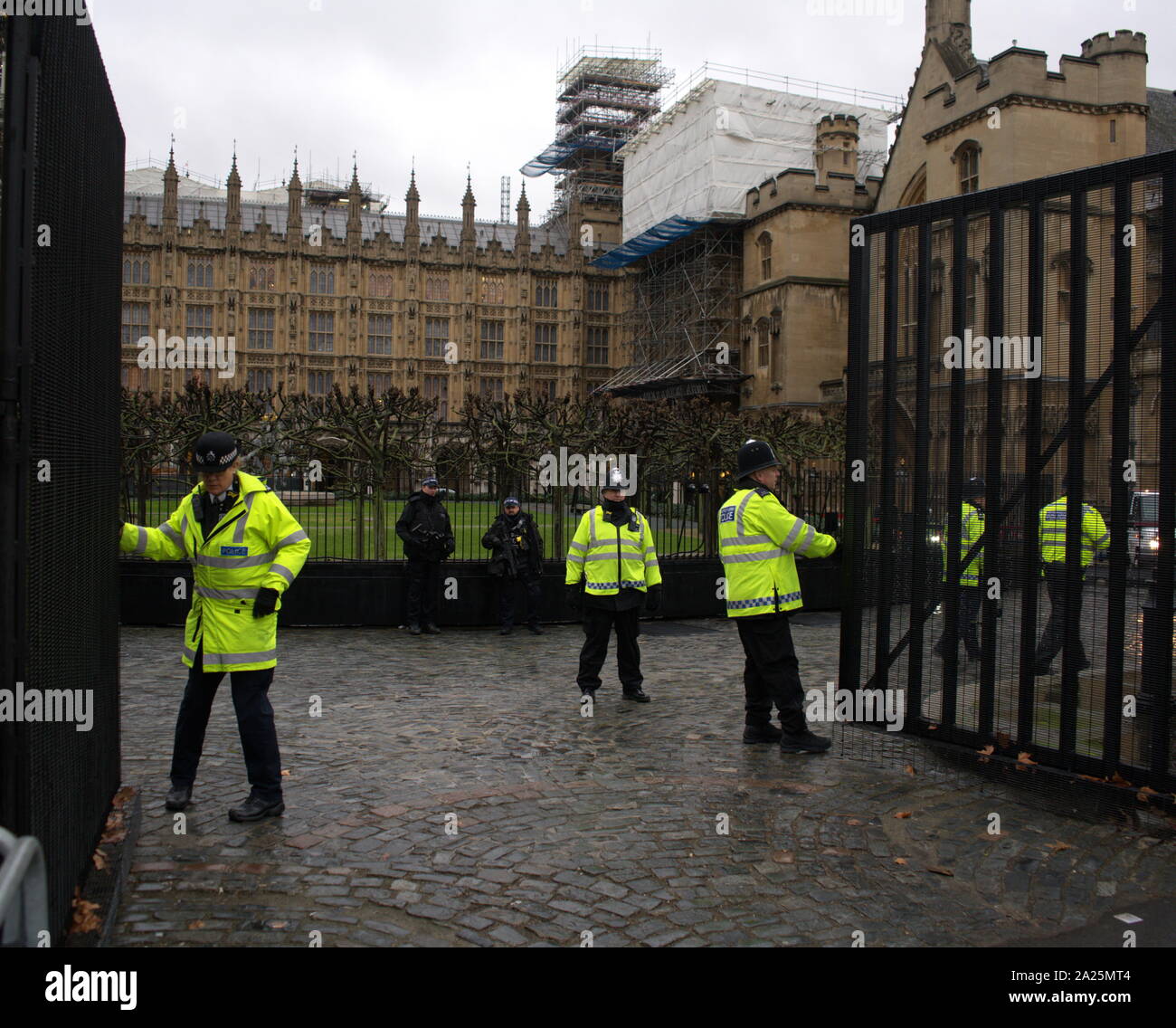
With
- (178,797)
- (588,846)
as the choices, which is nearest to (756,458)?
(588,846)

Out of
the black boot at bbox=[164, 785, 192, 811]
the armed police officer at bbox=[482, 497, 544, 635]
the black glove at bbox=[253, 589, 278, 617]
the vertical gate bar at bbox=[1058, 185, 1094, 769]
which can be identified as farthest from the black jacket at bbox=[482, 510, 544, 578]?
the vertical gate bar at bbox=[1058, 185, 1094, 769]

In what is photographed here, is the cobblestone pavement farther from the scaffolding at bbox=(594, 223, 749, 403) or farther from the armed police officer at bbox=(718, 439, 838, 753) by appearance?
the scaffolding at bbox=(594, 223, 749, 403)

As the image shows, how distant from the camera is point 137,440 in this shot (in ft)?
42.6

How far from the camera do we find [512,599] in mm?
13172

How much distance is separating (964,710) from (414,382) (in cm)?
5154

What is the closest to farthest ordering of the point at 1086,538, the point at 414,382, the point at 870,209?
the point at 1086,538
the point at 870,209
the point at 414,382

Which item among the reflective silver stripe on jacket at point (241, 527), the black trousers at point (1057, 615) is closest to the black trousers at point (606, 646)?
the black trousers at point (1057, 615)

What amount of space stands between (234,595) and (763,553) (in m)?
3.47

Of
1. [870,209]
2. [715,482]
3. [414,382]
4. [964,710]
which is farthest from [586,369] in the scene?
[964,710]

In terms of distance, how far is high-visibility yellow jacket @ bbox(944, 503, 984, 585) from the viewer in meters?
6.32

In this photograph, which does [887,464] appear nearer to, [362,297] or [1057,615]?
[1057,615]

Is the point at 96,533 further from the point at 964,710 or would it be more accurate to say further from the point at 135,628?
the point at 135,628

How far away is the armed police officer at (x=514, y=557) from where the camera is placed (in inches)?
506
